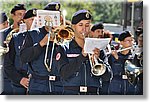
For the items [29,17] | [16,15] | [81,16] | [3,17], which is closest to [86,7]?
[81,16]

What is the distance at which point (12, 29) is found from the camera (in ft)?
14.3

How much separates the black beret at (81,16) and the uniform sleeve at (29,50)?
43 cm

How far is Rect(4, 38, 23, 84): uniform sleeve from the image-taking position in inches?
172

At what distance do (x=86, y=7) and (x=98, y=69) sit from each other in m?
0.62

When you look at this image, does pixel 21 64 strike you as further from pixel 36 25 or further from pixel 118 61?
pixel 118 61

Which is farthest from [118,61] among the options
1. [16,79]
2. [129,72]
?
[16,79]

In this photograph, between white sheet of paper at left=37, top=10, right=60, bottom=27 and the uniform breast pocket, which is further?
the uniform breast pocket

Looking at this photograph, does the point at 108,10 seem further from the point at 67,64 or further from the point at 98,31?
the point at 67,64

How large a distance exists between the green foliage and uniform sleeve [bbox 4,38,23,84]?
0.34 meters

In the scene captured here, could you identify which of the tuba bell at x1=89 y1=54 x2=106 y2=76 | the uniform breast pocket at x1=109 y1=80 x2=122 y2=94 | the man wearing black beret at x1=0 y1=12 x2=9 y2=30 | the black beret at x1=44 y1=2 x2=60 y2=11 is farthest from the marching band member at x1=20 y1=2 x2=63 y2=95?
the uniform breast pocket at x1=109 y1=80 x2=122 y2=94

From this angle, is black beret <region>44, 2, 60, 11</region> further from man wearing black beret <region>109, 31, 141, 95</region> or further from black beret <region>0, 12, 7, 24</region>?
man wearing black beret <region>109, 31, 141, 95</region>

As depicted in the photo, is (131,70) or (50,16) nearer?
(50,16)

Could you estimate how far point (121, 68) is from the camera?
443 cm

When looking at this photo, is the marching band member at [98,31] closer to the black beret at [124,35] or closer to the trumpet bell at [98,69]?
the black beret at [124,35]
